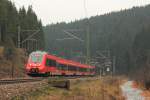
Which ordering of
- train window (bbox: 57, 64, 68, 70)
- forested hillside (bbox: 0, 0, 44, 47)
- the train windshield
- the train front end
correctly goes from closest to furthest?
the train front end → the train windshield → train window (bbox: 57, 64, 68, 70) → forested hillside (bbox: 0, 0, 44, 47)

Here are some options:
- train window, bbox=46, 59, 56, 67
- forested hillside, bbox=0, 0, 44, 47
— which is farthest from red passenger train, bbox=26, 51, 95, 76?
forested hillside, bbox=0, 0, 44, 47

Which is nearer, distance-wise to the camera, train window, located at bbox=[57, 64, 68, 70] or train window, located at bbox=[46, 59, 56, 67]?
train window, located at bbox=[46, 59, 56, 67]

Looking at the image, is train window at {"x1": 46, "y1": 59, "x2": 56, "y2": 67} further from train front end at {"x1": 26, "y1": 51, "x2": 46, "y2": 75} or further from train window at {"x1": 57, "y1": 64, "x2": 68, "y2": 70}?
train window at {"x1": 57, "y1": 64, "x2": 68, "y2": 70}

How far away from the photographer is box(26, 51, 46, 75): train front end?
5344 cm

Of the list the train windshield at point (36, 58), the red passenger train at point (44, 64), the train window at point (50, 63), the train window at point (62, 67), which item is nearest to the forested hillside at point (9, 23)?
the train window at point (62, 67)

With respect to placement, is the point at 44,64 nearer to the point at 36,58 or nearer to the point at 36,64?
the point at 36,64

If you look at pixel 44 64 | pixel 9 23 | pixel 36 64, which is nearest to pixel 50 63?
pixel 44 64

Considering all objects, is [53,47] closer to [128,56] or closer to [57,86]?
[128,56]

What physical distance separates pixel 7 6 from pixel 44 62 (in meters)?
60.3

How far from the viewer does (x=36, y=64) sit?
53.8 metres

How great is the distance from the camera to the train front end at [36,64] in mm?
53438

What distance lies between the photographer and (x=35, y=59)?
55.0m

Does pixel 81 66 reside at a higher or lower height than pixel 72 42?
lower

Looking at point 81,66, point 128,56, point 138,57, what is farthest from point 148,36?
point 81,66
